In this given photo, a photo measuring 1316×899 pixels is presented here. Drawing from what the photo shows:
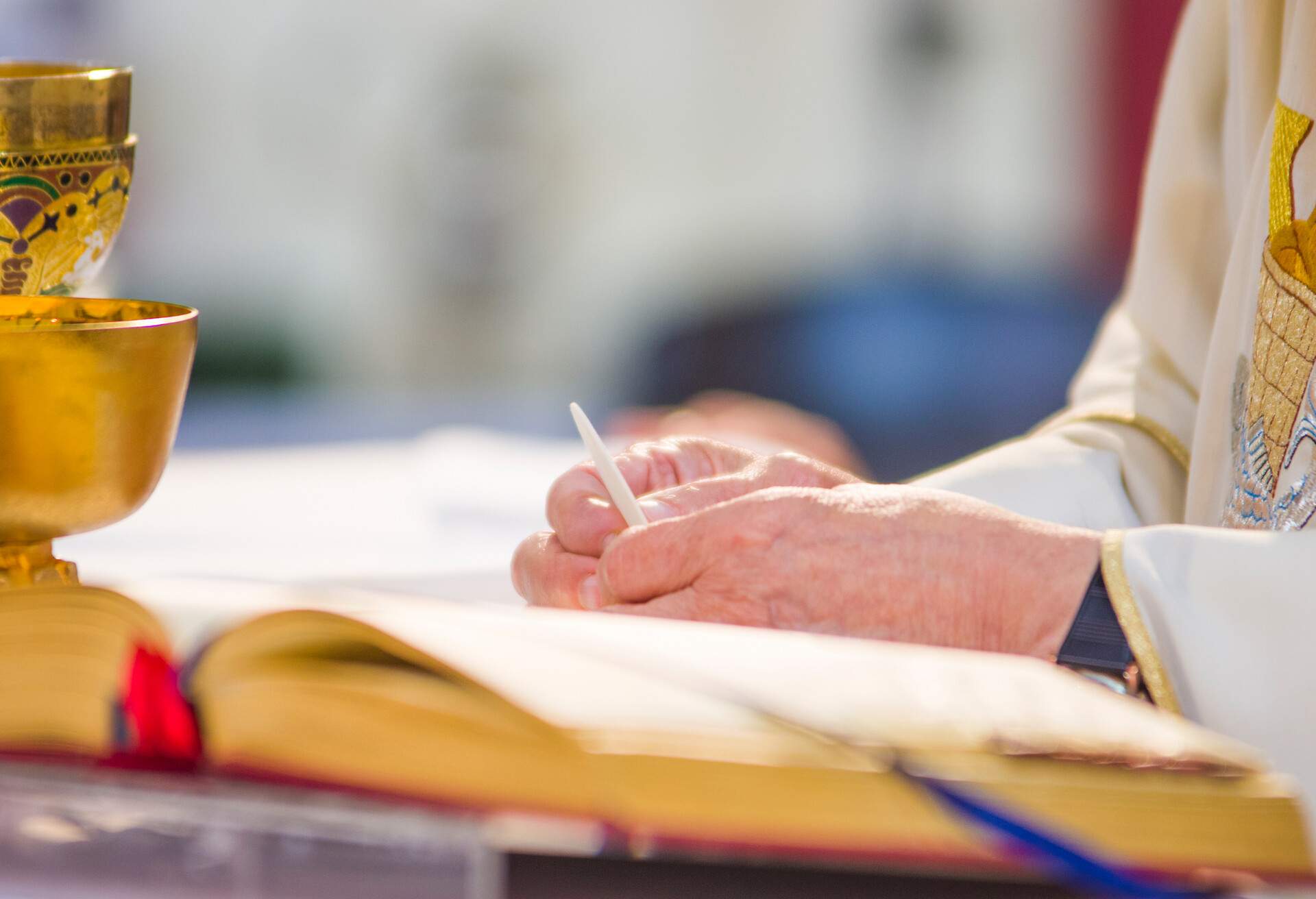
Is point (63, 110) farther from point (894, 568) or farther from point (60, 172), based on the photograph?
point (894, 568)

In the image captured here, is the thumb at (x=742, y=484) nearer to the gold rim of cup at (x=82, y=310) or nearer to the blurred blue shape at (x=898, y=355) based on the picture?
the gold rim of cup at (x=82, y=310)

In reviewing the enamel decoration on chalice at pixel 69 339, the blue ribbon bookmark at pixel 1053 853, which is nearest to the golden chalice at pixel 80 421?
the enamel decoration on chalice at pixel 69 339

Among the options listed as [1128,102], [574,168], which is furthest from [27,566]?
[1128,102]

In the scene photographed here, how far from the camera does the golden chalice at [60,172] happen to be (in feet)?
1.44

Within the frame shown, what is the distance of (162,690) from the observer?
11.6 inches

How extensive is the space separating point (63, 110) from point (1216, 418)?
535 millimetres

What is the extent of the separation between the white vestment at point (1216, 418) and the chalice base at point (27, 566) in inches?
13.1

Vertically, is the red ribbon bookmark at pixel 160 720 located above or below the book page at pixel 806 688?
below

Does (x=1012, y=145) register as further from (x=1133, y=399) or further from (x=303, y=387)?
(x=1133, y=399)

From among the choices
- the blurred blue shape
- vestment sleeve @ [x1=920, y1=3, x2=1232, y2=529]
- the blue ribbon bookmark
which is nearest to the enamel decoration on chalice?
the blue ribbon bookmark

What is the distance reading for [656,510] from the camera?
56 centimetres

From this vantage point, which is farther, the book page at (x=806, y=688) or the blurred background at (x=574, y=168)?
the blurred background at (x=574, y=168)

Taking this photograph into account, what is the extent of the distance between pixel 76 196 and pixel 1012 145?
349 cm

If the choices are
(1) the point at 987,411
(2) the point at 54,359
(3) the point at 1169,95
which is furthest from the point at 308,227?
(2) the point at 54,359
